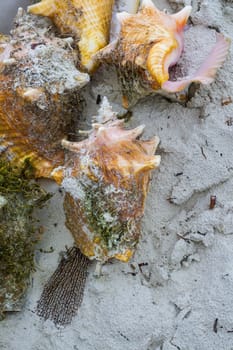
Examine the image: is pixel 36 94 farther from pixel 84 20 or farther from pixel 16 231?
pixel 16 231

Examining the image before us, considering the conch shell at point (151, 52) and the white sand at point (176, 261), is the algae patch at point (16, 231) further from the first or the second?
the conch shell at point (151, 52)

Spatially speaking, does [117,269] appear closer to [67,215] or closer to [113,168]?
[67,215]

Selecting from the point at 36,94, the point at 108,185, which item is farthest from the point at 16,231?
the point at 36,94

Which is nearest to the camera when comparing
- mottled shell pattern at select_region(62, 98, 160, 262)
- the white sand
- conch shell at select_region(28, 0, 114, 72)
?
mottled shell pattern at select_region(62, 98, 160, 262)

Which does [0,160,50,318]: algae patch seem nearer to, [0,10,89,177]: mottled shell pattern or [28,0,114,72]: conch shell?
[0,10,89,177]: mottled shell pattern

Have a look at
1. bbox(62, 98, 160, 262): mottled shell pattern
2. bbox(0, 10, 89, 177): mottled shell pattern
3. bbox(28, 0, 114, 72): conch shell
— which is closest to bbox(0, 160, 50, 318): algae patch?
bbox(0, 10, 89, 177): mottled shell pattern

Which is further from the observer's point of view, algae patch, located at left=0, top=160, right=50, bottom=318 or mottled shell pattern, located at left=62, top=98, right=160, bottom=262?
algae patch, located at left=0, top=160, right=50, bottom=318

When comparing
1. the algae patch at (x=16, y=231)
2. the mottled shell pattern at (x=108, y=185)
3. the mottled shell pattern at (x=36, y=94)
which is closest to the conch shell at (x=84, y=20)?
the mottled shell pattern at (x=36, y=94)
